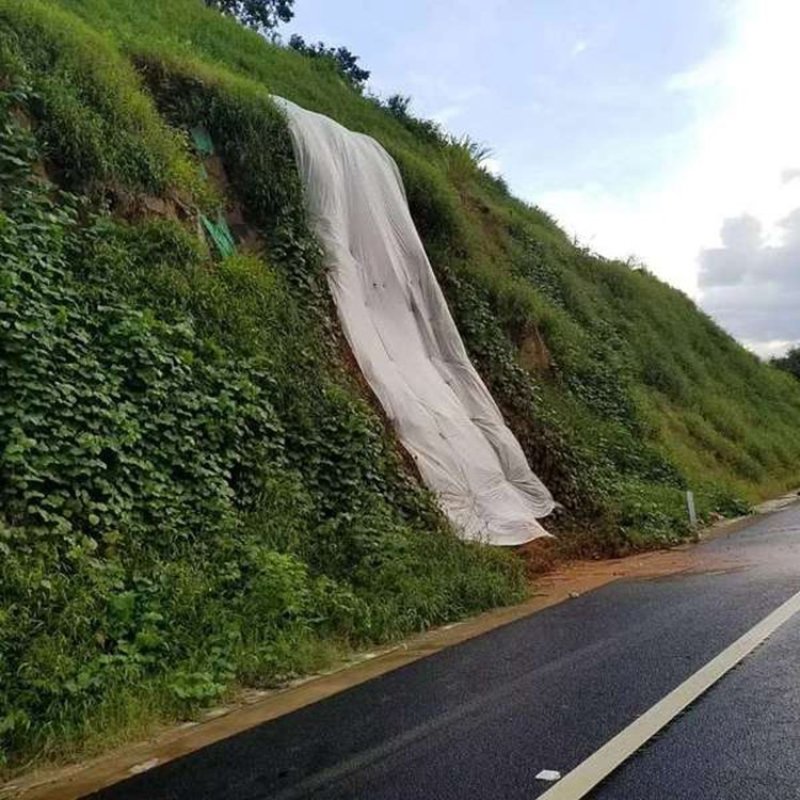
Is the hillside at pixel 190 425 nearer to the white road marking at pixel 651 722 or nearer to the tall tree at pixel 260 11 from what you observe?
the white road marking at pixel 651 722

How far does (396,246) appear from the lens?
14461mm

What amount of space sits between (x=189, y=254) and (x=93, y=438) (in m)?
3.64

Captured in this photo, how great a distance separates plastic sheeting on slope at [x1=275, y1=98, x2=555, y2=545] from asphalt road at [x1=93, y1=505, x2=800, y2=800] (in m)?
4.30

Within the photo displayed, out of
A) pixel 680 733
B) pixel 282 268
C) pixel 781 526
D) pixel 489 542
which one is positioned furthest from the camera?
pixel 781 526

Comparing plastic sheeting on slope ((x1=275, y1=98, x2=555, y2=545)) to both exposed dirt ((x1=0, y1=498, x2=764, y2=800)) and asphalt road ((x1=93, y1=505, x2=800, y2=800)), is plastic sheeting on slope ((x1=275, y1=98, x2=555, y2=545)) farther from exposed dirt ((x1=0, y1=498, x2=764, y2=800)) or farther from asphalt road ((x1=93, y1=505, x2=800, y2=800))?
asphalt road ((x1=93, y1=505, x2=800, y2=800))

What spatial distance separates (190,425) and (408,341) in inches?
234

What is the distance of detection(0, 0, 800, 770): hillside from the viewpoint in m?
5.80

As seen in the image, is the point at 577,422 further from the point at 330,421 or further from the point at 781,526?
the point at 330,421

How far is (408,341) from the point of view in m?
13.3

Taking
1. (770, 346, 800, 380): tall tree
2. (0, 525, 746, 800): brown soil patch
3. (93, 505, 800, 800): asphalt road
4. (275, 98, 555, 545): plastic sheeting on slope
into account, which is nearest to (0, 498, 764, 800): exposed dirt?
(0, 525, 746, 800): brown soil patch

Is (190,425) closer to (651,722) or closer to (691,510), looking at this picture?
(651,722)

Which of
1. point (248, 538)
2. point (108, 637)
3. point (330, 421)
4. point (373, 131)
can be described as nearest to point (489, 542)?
point (330, 421)

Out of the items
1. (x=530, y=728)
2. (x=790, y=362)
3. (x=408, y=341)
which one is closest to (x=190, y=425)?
(x=530, y=728)

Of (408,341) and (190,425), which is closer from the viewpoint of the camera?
(190,425)
